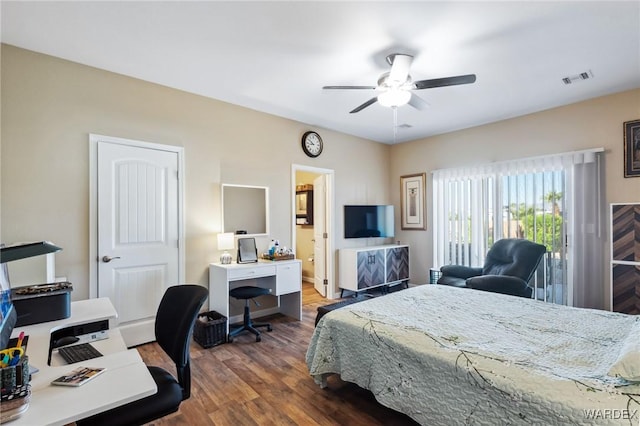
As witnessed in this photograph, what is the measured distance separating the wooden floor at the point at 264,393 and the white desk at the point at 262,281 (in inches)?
21.3

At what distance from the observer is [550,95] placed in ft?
11.9

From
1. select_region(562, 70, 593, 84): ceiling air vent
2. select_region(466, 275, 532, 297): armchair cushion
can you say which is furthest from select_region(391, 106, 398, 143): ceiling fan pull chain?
select_region(466, 275, 532, 297): armchair cushion

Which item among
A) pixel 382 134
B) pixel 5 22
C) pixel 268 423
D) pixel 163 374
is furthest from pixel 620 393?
pixel 382 134

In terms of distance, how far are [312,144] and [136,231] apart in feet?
8.79

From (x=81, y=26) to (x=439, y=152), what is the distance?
15.9 ft

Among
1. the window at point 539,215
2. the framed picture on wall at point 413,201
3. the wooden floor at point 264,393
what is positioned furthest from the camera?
the framed picture on wall at point 413,201

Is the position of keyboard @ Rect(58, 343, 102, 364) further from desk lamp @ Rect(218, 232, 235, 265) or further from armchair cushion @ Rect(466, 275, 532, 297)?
armchair cushion @ Rect(466, 275, 532, 297)

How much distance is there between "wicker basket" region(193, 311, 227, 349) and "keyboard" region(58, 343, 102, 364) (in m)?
1.60

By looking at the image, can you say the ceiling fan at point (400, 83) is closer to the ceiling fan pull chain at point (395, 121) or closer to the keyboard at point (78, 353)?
the ceiling fan pull chain at point (395, 121)

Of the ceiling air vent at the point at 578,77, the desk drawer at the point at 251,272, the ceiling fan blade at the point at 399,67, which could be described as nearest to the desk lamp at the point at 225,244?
the desk drawer at the point at 251,272

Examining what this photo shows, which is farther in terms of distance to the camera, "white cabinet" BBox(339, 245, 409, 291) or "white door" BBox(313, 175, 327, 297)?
"white door" BBox(313, 175, 327, 297)

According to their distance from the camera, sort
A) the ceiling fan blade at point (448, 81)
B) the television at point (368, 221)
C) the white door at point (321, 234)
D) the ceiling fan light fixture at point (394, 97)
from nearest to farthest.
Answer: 1. the ceiling fan blade at point (448, 81)
2. the ceiling fan light fixture at point (394, 97)
3. the white door at point (321, 234)
4. the television at point (368, 221)

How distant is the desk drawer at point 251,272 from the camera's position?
3.41 metres

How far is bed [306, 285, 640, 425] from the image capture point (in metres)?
1.28
